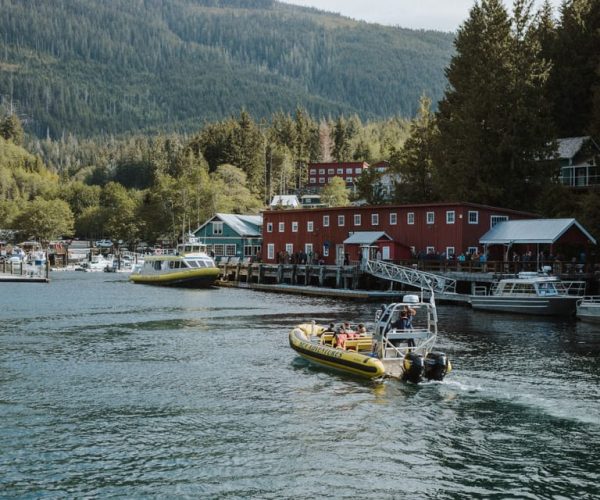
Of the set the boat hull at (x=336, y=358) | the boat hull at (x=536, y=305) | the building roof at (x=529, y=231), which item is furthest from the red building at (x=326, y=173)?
the boat hull at (x=336, y=358)

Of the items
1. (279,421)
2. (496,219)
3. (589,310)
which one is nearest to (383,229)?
(496,219)

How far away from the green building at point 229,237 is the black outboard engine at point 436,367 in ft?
247

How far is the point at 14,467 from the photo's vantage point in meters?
17.1

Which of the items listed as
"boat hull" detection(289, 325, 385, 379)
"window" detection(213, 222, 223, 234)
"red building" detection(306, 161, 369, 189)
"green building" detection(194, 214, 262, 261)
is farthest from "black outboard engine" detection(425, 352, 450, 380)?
"red building" detection(306, 161, 369, 189)

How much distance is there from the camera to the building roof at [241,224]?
100 metres

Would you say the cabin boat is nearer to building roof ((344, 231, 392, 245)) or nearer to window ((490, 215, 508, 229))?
window ((490, 215, 508, 229))

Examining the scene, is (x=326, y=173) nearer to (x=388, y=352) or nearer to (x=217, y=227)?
(x=217, y=227)

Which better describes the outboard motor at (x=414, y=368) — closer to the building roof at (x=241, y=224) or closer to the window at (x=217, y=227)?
the building roof at (x=241, y=224)

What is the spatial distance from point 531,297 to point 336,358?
23.8 meters

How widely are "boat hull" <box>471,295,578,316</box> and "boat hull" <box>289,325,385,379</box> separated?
2078 centimetres

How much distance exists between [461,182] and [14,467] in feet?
202

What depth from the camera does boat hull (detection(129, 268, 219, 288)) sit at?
73.8 metres

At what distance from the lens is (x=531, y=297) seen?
46.9m

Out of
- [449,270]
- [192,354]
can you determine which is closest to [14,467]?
[192,354]
